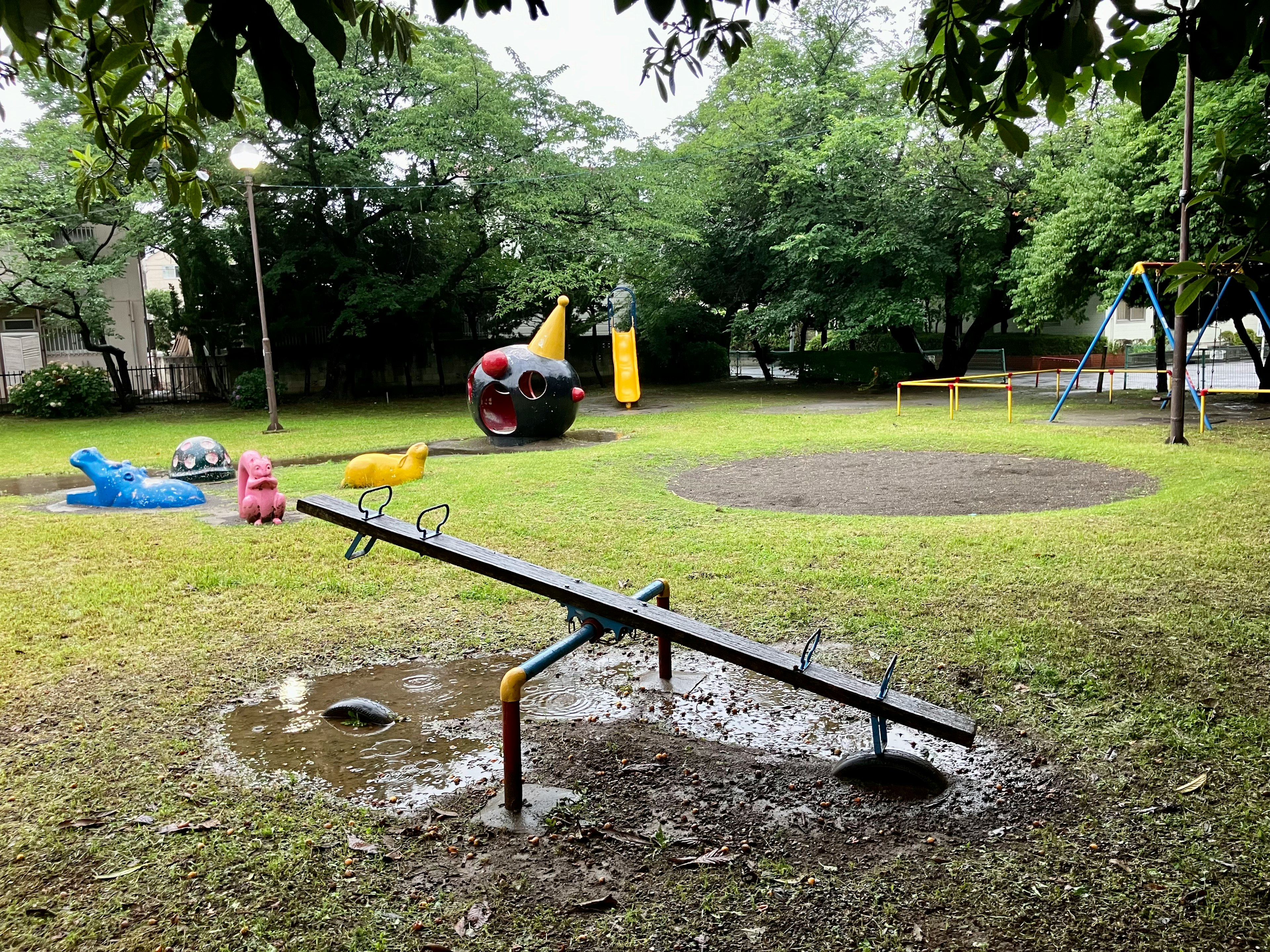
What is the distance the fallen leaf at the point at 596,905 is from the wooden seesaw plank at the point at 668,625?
0.92 metres

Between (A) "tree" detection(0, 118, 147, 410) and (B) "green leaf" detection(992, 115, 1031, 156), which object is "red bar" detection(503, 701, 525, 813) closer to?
(B) "green leaf" detection(992, 115, 1031, 156)

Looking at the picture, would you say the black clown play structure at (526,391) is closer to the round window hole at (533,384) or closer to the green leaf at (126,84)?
the round window hole at (533,384)

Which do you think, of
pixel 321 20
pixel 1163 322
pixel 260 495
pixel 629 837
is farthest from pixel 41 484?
pixel 1163 322

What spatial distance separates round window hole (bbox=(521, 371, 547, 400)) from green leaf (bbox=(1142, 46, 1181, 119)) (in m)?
13.2

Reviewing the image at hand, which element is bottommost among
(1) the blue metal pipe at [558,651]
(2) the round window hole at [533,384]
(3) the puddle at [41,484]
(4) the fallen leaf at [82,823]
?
(4) the fallen leaf at [82,823]

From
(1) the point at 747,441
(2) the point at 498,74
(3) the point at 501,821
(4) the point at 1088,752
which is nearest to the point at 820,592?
(4) the point at 1088,752

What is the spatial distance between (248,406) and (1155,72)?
24986 mm

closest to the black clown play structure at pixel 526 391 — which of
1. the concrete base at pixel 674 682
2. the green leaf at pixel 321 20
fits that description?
the concrete base at pixel 674 682

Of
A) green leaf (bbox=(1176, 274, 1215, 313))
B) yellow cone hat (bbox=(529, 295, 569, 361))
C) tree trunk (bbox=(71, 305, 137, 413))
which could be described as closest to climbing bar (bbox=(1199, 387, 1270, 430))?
yellow cone hat (bbox=(529, 295, 569, 361))

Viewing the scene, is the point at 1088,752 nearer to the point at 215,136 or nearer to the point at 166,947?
the point at 166,947

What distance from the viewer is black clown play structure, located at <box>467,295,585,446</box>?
1516 centimetres

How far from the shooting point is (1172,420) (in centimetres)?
1284

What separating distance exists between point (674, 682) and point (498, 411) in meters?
11.1

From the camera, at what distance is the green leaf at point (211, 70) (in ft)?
4.81
